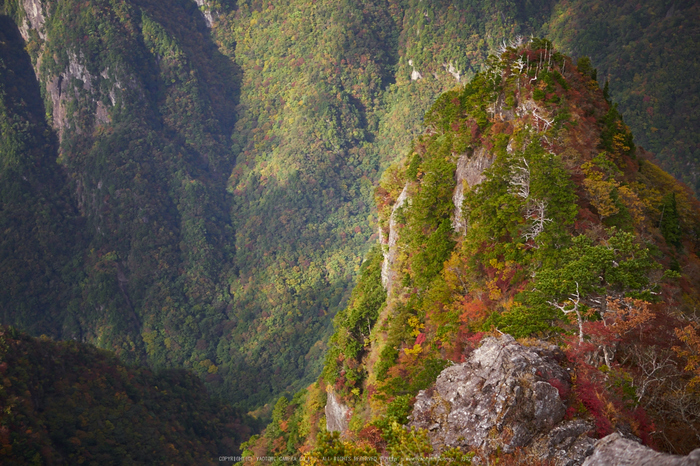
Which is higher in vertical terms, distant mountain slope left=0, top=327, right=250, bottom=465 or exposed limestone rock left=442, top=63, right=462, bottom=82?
exposed limestone rock left=442, top=63, right=462, bottom=82

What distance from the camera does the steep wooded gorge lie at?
27438 millimetres

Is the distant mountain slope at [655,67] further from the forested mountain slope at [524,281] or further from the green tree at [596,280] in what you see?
the green tree at [596,280]

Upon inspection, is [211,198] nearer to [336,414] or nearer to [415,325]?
[336,414]

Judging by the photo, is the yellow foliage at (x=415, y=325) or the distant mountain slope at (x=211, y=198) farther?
the distant mountain slope at (x=211, y=198)

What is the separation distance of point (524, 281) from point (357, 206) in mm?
160668

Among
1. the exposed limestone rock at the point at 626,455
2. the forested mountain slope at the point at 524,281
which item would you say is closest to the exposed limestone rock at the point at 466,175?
the forested mountain slope at the point at 524,281

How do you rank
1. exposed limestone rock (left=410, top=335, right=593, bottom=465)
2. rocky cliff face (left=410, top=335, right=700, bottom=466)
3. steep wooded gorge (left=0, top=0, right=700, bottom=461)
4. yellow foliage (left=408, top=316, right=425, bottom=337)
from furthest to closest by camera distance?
yellow foliage (left=408, top=316, right=425, bottom=337)
steep wooded gorge (left=0, top=0, right=700, bottom=461)
exposed limestone rock (left=410, top=335, right=593, bottom=465)
rocky cliff face (left=410, top=335, right=700, bottom=466)

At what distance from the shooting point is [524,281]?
25.8 meters

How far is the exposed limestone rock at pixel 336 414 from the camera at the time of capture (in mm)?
Answer: 37000

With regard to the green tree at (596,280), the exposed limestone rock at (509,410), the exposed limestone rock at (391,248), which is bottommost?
the exposed limestone rock at (509,410)

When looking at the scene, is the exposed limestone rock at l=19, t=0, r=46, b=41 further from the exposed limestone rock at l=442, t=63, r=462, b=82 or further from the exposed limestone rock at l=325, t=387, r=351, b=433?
the exposed limestone rock at l=325, t=387, r=351, b=433

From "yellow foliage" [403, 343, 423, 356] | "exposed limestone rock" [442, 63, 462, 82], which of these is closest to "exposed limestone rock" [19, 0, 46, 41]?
"exposed limestone rock" [442, 63, 462, 82]

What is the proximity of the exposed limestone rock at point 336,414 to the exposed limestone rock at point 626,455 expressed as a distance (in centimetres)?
2464

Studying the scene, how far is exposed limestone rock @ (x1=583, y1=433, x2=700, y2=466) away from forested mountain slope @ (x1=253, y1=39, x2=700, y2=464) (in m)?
1.37
